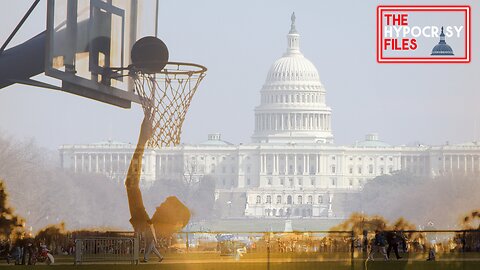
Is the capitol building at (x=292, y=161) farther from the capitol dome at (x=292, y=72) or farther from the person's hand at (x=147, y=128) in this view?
the person's hand at (x=147, y=128)

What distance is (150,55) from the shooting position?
22328 millimetres

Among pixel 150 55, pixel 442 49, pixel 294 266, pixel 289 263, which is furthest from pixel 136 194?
pixel 150 55

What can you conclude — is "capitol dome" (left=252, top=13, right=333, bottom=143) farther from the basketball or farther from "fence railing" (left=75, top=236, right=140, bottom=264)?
the basketball

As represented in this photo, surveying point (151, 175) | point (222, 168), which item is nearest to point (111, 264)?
point (151, 175)

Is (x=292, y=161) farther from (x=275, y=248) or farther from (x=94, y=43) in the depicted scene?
(x=94, y=43)

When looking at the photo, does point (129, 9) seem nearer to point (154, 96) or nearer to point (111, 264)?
point (154, 96)

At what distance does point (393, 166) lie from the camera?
8862 centimetres

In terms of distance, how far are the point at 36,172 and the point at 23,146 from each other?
7.04m

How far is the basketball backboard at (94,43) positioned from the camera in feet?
67.1

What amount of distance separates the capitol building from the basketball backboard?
4170 centimetres

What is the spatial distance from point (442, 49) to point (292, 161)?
272 ft

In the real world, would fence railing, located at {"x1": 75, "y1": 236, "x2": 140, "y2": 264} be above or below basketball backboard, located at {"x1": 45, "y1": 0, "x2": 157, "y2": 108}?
below

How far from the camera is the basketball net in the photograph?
22422mm

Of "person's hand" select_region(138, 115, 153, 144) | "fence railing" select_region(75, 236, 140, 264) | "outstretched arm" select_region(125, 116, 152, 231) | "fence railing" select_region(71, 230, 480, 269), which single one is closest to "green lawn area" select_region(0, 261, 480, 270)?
"fence railing" select_region(71, 230, 480, 269)
